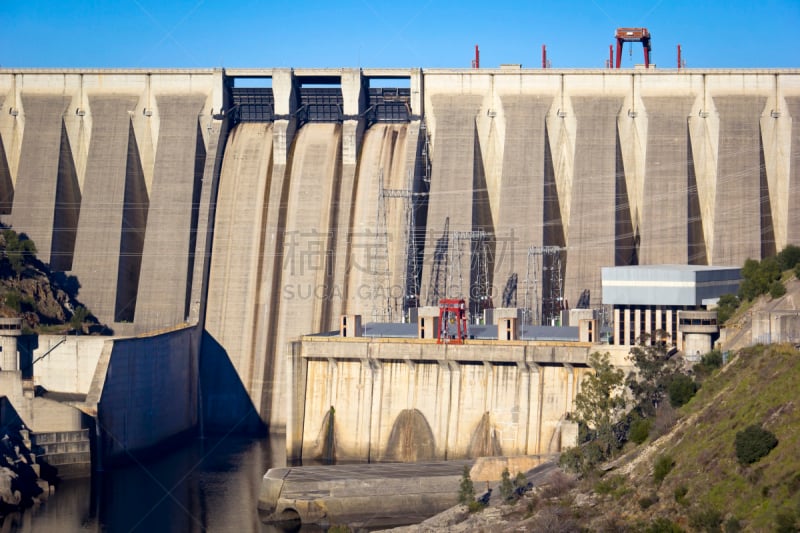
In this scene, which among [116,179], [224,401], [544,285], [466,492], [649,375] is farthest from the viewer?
[116,179]

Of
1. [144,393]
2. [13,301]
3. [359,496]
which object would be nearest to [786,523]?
[359,496]

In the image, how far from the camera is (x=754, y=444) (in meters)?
44.1

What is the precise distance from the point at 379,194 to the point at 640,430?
31288 mm

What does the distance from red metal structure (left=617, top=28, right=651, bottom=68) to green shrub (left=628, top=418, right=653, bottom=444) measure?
3886cm

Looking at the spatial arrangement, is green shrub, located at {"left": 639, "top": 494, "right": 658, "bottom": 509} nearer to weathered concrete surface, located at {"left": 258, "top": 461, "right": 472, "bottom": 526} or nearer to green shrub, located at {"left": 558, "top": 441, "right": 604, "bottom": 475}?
green shrub, located at {"left": 558, "top": 441, "right": 604, "bottom": 475}

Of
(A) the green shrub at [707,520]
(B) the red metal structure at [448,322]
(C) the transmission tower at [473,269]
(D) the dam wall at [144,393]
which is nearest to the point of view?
(A) the green shrub at [707,520]

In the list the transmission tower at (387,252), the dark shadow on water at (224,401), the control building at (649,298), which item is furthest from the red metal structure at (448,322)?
the dark shadow on water at (224,401)

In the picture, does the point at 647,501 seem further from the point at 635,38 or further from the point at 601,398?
the point at 635,38

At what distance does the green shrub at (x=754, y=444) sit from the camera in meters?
44.0

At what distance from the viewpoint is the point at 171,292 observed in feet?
279

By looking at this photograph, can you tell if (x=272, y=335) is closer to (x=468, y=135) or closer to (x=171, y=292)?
(x=171, y=292)

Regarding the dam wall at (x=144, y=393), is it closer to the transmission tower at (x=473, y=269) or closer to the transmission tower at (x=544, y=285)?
the transmission tower at (x=473, y=269)

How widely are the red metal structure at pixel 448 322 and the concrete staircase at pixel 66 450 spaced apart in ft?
56.0

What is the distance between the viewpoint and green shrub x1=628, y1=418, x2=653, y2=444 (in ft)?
180
